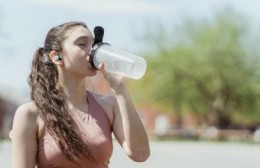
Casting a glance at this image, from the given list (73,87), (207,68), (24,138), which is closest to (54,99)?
(73,87)

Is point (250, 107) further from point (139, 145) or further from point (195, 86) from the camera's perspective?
point (139, 145)

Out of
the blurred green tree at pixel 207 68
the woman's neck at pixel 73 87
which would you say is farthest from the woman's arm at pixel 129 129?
the blurred green tree at pixel 207 68

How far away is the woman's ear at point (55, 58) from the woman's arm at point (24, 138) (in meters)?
0.20

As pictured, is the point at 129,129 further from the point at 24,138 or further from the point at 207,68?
the point at 207,68

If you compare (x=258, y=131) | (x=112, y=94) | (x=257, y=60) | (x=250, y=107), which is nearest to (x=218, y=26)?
(x=257, y=60)

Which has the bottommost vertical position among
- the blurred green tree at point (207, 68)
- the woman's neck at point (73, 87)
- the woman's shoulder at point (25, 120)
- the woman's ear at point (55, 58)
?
the blurred green tree at point (207, 68)

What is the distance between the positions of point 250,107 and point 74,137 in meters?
50.1

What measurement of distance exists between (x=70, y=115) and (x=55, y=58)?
20 cm

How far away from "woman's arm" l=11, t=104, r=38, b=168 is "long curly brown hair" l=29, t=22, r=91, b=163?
5cm

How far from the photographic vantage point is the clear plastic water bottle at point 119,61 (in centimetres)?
273

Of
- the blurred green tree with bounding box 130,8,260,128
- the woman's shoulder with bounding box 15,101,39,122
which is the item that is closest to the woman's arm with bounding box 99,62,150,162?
the woman's shoulder with bounding box 15,101,39,122

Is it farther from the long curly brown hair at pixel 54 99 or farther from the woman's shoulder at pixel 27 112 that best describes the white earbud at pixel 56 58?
the woman's shoulder at pixel 27 112

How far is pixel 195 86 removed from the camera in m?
50.9

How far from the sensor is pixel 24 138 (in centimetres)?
275
